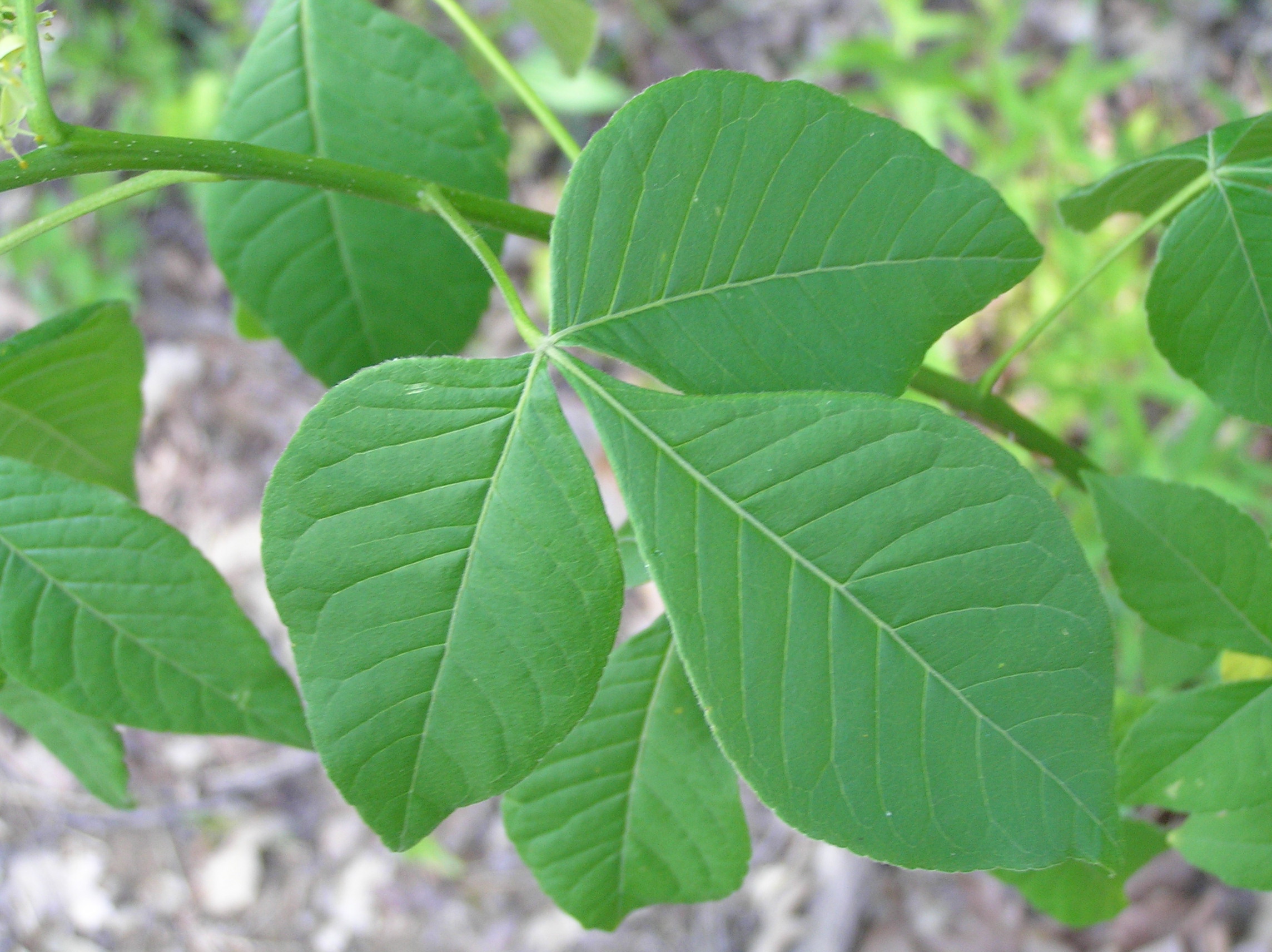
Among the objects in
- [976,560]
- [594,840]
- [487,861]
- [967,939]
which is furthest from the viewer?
[487,861]

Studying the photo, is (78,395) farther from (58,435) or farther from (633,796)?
(633,796)

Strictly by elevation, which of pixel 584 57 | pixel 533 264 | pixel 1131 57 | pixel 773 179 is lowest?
pixel 773 179

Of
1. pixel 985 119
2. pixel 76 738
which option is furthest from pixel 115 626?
pixel 985 119

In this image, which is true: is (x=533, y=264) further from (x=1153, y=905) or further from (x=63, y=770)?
(x=1153, y=905)

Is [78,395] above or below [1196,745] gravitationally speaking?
above

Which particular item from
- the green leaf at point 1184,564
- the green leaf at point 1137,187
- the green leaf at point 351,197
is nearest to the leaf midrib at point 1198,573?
the green leaf at point 1184,564

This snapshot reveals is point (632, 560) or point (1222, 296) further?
point (632, 560)

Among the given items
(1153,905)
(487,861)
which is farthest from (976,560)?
(487,861)
